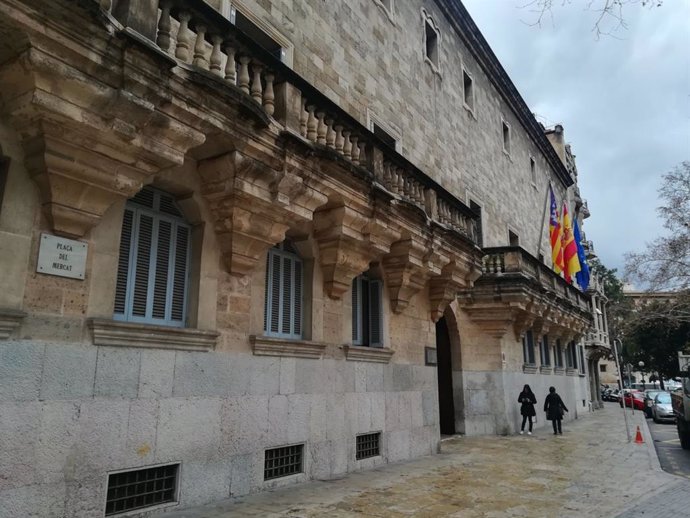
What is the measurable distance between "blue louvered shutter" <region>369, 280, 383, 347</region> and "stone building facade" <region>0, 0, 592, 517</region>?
0.05 meters

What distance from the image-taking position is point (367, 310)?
993 centimetres

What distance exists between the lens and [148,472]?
534 cm

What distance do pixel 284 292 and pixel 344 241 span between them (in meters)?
1.25

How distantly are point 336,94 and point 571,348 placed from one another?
69.3ft

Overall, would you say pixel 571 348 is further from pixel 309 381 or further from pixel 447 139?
pixel 309 381

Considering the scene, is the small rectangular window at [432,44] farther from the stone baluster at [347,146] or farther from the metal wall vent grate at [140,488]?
the metal wall vent grate at [140,488]

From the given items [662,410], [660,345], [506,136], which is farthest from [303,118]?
[660,345]

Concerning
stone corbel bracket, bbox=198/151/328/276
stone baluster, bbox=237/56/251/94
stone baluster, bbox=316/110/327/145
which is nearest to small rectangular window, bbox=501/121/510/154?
stone baluster, bbox=316/110/327/145

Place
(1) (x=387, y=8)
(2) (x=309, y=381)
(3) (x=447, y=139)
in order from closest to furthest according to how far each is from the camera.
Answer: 1. (2) (x=309, y=381)
2. (1) (x=387, y=8)
3. (3) (x=447, y=139)

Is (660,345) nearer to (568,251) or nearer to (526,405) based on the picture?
(568,251)

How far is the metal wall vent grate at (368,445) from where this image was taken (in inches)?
340

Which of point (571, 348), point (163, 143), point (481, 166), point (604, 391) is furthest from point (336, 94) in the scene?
point (604, 391)

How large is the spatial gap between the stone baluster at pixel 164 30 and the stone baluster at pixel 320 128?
8.60 feet

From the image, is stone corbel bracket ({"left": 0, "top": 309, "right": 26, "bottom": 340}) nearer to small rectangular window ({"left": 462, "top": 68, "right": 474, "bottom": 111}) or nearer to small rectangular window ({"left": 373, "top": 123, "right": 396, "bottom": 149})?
small rectangular window ({"left": 373, "top": 123, "right": 396, "bottom": 149})
